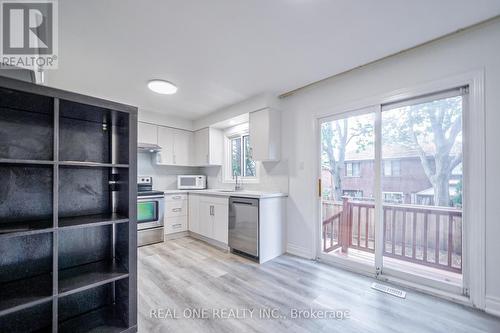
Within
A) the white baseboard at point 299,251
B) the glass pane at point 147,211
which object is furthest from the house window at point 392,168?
the glass pane at point 147,211

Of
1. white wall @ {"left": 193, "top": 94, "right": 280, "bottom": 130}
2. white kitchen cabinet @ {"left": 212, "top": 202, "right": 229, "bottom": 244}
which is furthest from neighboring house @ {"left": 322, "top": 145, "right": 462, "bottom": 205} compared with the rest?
white kitchen cabinet @ {"left": 212, "top": 202, "right": 229, "bottom": 244}

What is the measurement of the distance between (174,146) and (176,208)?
139 centimetres

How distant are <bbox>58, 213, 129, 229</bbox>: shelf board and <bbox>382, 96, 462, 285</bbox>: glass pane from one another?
2742mm

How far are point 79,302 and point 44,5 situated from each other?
7.59 ft

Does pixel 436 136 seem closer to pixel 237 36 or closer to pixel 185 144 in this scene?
pixel 237 36

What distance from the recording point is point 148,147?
4.01 meters

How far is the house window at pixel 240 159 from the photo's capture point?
13.7ft

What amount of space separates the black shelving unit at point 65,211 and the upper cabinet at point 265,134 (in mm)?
2080

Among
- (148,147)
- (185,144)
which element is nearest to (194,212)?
(148,147)

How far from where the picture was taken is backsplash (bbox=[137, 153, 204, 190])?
4.37m

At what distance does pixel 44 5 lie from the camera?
166cm

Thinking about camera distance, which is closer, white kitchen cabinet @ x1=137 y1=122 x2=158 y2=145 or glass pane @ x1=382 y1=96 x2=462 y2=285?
glass pane @ x1=382 y1=96 x2=462 y2=285

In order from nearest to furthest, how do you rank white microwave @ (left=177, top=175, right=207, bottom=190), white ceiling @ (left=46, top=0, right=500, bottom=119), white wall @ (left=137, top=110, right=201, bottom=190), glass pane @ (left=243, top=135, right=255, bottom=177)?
white ceiling @ (left=46, top=0, right=500, bottom=119)
glass pane @ (left=243, top=135, right=255, bottom=177)
white wall @ (left=137, top=110, right=201, bottom=190)
white microwave @ (left=177, top=175, right=207, bottom=190)

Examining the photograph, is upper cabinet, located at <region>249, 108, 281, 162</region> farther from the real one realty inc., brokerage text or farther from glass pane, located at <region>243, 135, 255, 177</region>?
the real one realty inc., brokerage text
